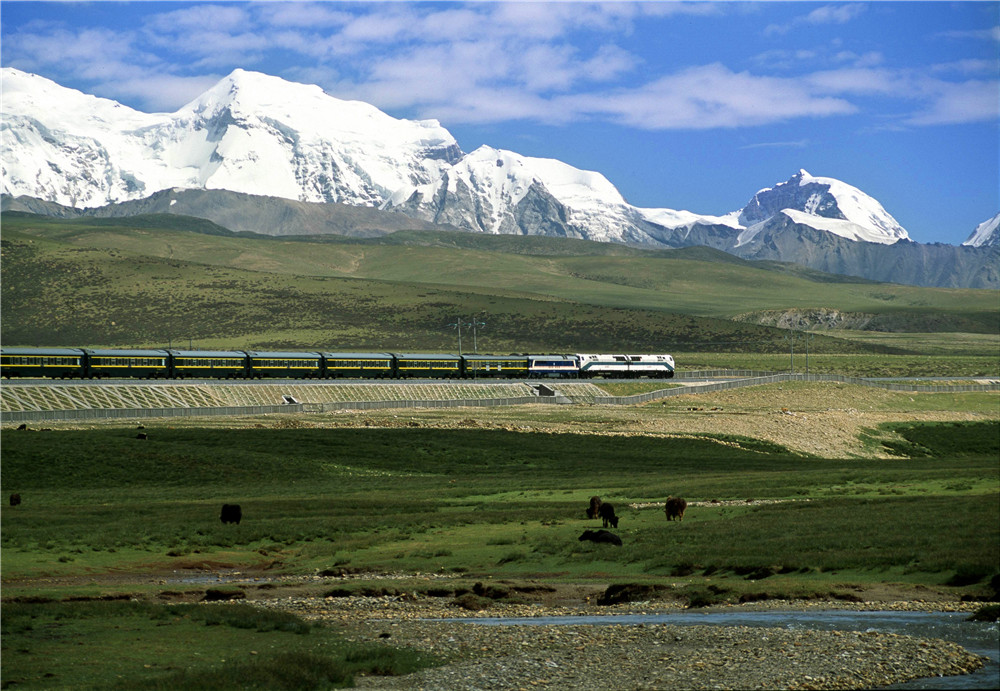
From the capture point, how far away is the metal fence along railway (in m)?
96.7

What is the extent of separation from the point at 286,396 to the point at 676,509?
248 ft

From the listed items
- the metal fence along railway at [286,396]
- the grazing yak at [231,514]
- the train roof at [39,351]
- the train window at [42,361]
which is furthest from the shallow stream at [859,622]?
the train roof at [39,351]

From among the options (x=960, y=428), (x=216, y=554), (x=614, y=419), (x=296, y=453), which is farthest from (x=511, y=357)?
(x=216, y=554)

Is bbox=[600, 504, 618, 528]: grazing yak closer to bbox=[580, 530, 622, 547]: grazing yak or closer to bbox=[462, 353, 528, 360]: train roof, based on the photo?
bbox=[580, 530, 622, 547]: grazing yak

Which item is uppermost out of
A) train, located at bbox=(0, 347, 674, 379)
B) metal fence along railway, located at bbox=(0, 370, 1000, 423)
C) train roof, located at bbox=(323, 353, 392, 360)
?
train roof, located at bbox=(323, 353, 392, 360)

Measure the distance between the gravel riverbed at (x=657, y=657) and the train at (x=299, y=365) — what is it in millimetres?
98339

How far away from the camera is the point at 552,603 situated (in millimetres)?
34250

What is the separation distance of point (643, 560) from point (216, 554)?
16.4 m

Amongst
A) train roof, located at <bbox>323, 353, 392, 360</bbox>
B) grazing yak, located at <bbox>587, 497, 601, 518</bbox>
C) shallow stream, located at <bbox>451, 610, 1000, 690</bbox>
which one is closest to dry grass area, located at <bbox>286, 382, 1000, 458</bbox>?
train roof, located at <bbox>323, 353, 392, 360</bbox>

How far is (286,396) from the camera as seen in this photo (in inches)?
4631

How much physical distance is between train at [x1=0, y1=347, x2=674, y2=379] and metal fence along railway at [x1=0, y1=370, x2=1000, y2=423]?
41.5 ft

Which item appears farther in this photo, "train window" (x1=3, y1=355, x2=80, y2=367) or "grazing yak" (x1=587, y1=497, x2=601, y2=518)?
"train window" (x1=3, y1=355, x2=80, y2=367)

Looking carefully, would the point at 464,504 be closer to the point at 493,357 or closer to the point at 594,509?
the point at 594,509

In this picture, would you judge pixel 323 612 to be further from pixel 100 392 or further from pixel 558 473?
pixel 100 392
